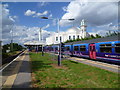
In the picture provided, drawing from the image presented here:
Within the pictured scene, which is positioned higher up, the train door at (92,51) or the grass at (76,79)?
the train door at (92,51)

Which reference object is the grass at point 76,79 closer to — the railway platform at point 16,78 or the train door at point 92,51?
the railway platform at point 16,78

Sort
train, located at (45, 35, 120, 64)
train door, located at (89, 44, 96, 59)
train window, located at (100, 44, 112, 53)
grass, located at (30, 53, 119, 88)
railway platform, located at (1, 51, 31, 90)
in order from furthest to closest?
train door, located at (89, 44, 96, 59), train window, located at (100, 44, 112, 53), train, located at (45, 35, 120, 64), railway platform, located at (1, 51, 31, 90), grass, located at (30, 53, 119, 88)

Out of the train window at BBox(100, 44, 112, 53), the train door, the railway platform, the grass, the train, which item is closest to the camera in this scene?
the grass

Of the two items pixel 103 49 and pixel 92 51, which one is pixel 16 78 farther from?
pixel 92 51

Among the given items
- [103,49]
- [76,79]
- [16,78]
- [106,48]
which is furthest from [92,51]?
[16,78]

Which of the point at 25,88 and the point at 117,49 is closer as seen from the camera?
the point at 25,88

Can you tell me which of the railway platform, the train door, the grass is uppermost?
the train door

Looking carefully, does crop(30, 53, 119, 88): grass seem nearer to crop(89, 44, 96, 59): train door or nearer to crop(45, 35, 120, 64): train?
crop(45, 35, 120, 64): train

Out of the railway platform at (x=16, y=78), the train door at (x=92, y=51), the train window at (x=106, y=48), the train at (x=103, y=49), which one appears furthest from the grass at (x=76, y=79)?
the train door at (x=92, y=51)

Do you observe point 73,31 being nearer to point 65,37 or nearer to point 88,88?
point 65,37

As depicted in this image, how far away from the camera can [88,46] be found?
2028 cm

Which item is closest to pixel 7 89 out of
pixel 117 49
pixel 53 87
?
pixel 53 87

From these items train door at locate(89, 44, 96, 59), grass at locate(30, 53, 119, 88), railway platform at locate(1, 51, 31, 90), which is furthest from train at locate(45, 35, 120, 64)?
railway platform at locate(1, 51, 31, 90)

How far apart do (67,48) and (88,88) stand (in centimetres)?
2410
